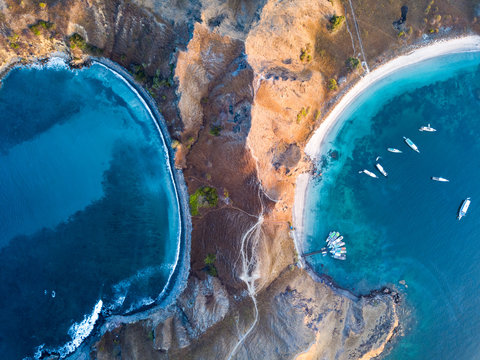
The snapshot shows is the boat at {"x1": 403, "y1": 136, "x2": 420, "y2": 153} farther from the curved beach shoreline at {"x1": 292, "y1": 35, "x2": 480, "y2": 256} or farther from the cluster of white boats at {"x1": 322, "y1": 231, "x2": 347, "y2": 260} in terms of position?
the cluster of white boats at {"x1": 322, "y1": 231, "x2": 347, "y2": 260}

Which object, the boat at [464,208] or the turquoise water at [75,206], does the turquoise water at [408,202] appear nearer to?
the boat at [464,208]

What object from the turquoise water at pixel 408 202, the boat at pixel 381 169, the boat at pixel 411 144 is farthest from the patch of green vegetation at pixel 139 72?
the boat at pixel 411 144

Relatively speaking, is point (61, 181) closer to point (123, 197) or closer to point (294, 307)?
point (123, 197)

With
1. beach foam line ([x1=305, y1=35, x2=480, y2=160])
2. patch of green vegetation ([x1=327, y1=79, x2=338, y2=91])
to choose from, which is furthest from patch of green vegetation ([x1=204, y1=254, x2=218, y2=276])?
patch of green vegetation ([x1=327, y1=79, x2=338, y2=91])

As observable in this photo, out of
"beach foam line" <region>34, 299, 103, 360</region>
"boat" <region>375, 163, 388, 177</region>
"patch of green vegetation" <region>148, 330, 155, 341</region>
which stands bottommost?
"beach foam line" <region>34, 299, 103, 360</region>

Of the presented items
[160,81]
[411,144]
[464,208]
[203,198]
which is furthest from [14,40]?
[464,208]

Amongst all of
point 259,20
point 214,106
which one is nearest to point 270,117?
point 214,106

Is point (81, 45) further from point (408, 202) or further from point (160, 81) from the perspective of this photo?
point (408, 202)
